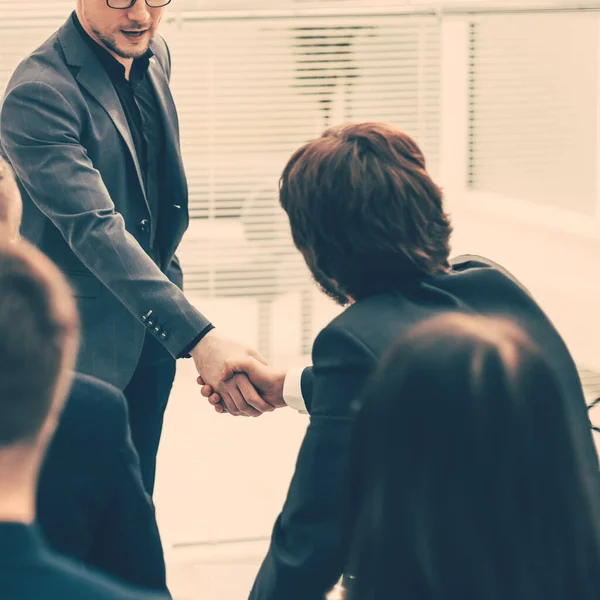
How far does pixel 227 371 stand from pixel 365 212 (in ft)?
3.32

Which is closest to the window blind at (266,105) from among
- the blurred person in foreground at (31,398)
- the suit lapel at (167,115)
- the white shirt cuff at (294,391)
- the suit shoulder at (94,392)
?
the suit lapel at (167,115)

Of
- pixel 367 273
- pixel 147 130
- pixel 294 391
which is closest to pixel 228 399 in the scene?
pixel 294 391

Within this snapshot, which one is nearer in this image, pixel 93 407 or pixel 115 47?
pixel 93 407

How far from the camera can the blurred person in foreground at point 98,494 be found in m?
1.53

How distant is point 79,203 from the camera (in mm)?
2791

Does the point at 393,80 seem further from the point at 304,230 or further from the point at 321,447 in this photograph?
the point at 321,447

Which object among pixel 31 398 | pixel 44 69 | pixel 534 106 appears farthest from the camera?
pixel 534 106

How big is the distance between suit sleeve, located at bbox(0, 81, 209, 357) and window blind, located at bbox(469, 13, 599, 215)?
6.11 ft

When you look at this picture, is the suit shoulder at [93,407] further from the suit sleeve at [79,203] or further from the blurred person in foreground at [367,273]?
the suit sleeve at [79,203]

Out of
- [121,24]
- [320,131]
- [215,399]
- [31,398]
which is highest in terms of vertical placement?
[121,24]

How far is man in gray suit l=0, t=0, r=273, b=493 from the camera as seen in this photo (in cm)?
281

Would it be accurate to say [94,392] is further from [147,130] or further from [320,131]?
[320,131]

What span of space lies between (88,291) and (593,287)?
7.55 ft

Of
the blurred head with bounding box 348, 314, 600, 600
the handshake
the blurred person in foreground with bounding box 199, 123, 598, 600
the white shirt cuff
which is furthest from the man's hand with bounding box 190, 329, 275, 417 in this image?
the blurred head with bounding box 348, 314, 600, 600
